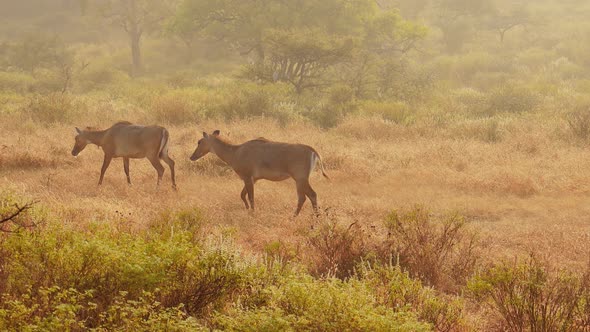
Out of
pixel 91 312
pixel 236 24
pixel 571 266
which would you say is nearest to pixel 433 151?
pixel 571 266

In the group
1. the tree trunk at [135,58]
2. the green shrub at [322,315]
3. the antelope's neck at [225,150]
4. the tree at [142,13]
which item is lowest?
the tree trunk at [135,58]

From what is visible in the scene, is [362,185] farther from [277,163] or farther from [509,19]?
[509,19]

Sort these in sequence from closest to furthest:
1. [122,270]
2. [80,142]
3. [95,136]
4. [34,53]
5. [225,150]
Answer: [122,270] < [225,150] < [95,136] < [80,142] < [34,53]

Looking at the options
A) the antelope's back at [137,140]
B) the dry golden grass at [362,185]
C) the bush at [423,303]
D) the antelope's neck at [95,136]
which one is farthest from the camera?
the antelope's neck at [95,136]

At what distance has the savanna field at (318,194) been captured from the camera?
5176 millimetres

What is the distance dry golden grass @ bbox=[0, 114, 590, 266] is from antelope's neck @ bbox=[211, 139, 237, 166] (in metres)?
0.75

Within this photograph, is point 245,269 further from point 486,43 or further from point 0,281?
point 486,43

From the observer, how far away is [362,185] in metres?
11.9

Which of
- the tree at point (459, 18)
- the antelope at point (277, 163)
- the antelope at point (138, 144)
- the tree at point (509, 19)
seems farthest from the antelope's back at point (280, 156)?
the tree at point (509, 19)

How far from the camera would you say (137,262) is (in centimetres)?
521

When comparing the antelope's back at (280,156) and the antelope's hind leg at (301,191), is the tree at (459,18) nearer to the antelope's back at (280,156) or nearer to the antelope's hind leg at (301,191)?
the antelope's back at (280,156)

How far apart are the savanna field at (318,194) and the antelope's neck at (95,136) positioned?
69cm

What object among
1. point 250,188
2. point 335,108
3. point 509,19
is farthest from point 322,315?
point 509,19

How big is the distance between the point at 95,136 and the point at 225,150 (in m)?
3.35
